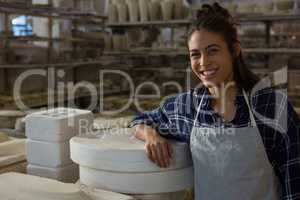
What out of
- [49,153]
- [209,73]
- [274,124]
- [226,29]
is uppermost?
[226,29]

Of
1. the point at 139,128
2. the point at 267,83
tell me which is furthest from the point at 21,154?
the point at 267,83

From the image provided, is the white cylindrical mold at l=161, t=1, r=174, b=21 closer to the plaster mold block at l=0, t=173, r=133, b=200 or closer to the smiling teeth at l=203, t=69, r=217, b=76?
the smiling teeth at l=203, t=69, r=217, b=76

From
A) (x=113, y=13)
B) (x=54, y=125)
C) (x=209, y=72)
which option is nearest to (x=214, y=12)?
(x=209, y=72)

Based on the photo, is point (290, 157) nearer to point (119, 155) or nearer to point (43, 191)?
Result: point (119, 155)

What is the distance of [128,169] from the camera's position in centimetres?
106

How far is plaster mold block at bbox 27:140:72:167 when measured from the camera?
49.5 inches

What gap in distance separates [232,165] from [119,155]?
316mm

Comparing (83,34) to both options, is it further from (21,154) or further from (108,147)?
(108,147)

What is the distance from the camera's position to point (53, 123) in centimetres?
123

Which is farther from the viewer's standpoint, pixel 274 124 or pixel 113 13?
pixel 113 13

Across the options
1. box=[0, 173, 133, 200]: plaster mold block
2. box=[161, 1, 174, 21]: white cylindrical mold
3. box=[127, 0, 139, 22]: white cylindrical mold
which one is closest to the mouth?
box=[0, 173, 133, 200]: plaster mold block

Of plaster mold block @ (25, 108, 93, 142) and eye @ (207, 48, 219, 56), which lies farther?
plaster mold block @ (25, 108, 93, 142)

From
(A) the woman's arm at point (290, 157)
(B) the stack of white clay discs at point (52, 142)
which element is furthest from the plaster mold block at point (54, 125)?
(A) the woman's arm at point (290, 157)

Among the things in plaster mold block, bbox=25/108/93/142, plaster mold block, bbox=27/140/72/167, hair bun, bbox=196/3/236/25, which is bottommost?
plaster mold block, bbox=27/140/72/167
